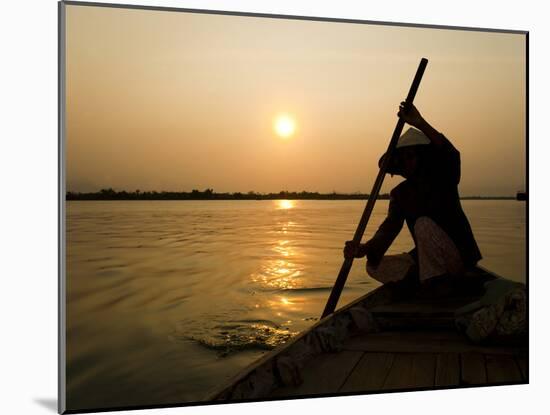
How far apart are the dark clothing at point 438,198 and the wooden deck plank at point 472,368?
463mm

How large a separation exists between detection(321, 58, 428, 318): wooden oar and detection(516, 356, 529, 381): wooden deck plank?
3.04 feet

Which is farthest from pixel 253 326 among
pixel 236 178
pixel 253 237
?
pixel 236 178

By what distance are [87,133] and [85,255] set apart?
1.65 feet

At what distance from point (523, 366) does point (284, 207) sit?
1.35 meters

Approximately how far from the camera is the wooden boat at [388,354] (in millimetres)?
3174

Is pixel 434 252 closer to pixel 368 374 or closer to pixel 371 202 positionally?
pixel 371 202

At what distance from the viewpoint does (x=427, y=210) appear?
3.66 m

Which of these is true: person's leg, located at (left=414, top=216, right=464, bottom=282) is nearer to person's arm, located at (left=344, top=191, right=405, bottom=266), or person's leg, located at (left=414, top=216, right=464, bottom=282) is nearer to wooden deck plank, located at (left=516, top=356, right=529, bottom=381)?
person's arm, located at (left=344, top=191, right=405, bottom=266)

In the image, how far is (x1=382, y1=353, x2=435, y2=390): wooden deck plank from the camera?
3.38 meters

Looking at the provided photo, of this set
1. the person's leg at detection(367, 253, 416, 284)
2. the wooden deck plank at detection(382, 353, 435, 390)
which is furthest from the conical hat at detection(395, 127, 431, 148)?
the wooden deck plank at detection(382, 353, 435, 390)

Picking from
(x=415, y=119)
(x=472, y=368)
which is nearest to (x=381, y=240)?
(x=415, y=119)

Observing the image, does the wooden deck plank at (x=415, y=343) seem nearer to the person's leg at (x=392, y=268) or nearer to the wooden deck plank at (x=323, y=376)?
the wooden deck plank at (x=323, y=376)

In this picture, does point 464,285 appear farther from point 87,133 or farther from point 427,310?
point 87,133

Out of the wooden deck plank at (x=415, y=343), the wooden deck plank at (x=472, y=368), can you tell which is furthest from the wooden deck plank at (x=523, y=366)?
the wooden deck plank at (x=472, y=368)
